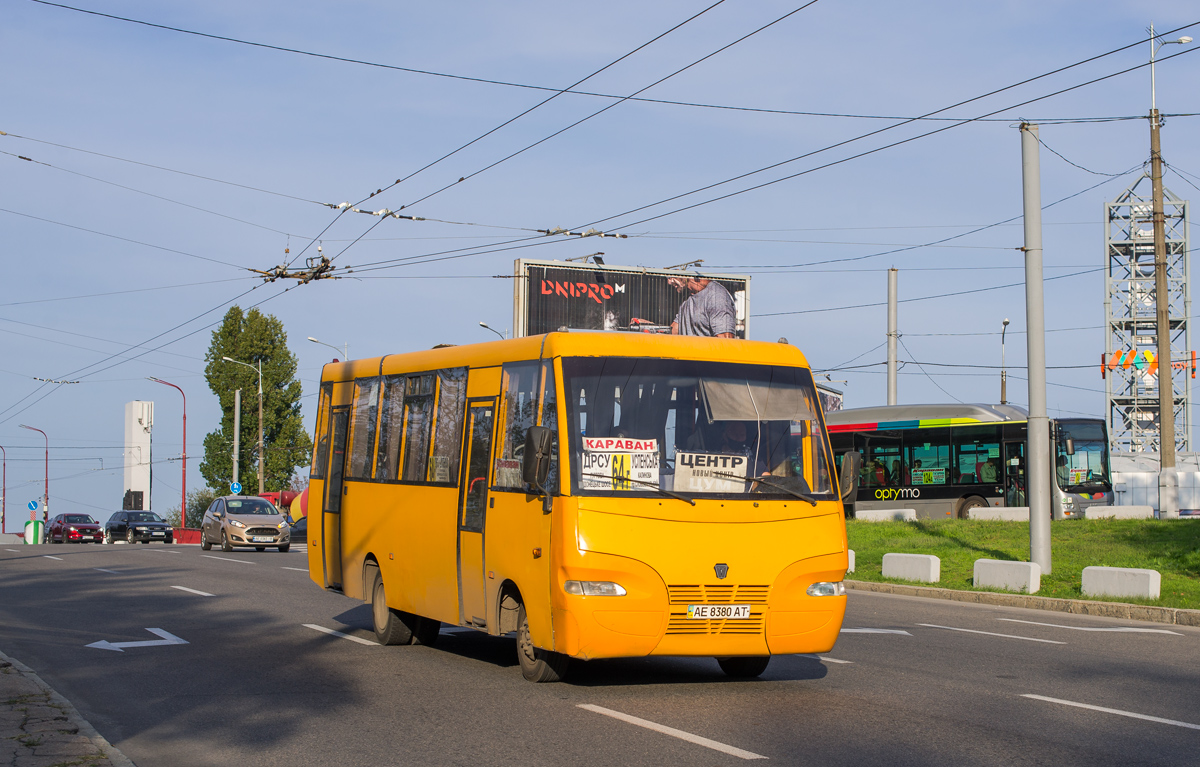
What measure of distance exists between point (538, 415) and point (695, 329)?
37541 millimetres

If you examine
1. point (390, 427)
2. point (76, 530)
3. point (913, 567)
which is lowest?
point (76, 530)

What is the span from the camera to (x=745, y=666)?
1023cm

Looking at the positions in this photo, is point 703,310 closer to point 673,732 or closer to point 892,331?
point 892,331

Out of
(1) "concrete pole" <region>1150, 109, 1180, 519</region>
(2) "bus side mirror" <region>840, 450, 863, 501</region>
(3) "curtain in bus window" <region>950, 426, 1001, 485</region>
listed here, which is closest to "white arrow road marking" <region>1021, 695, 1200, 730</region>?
(2) "bus side mirror" <region>840, 450, 863, 501</region>

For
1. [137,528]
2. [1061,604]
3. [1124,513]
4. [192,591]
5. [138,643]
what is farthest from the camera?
[137,528]

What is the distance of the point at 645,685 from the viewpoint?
9.77 m

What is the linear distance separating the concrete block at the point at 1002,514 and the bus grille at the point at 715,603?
73.9ft

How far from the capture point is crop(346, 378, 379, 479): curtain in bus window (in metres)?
13.1

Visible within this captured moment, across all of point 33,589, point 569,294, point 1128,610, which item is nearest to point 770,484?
point 1128,610

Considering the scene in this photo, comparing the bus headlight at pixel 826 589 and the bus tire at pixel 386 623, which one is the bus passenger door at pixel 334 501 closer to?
the bus tire at pixel 386 623

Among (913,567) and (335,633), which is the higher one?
(913,567)

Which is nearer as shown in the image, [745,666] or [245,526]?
[745,666]

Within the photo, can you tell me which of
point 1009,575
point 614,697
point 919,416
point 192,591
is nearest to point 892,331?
point 919,416

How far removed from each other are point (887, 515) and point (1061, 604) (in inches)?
709
